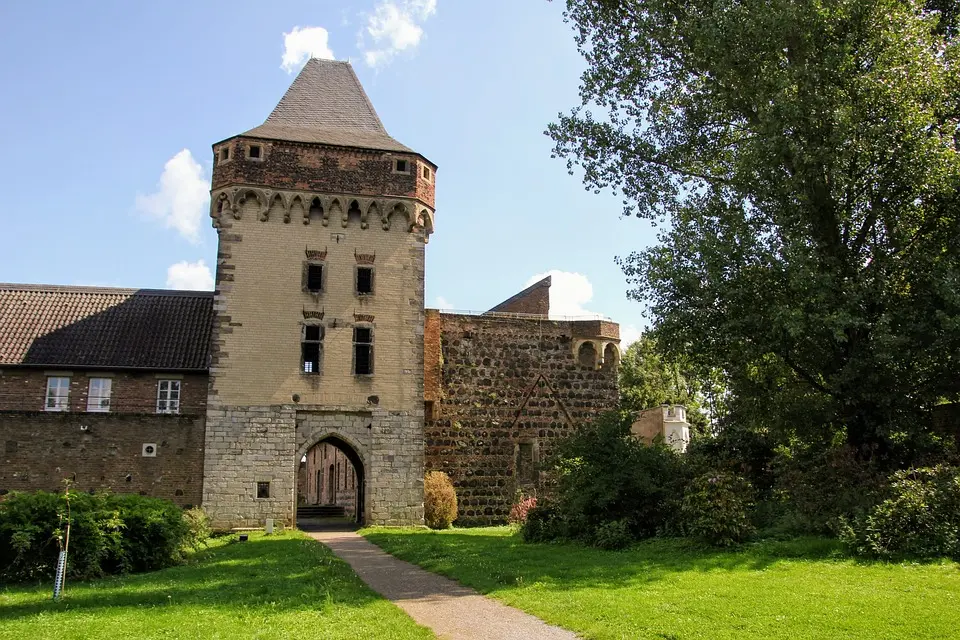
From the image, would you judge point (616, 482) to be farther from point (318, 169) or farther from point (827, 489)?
point (318, 169)

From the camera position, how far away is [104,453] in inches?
955

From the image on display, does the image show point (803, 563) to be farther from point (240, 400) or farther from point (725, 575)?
point (240, 400)

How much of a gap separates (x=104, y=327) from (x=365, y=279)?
27.7 feet

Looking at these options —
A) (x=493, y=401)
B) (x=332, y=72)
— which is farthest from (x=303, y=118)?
(x=493, y=401)

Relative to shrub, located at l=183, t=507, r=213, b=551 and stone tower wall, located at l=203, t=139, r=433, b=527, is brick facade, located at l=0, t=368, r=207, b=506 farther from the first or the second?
shrub, located at l=183, t=507, r=213, b=551

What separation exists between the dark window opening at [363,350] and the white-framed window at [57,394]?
853 cm

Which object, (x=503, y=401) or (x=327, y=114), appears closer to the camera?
(x=327, y=114)

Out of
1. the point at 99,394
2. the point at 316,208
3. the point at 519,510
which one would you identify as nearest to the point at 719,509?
the point at 519,510

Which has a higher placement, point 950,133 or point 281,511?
point 950,133

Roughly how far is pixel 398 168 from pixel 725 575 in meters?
19.0

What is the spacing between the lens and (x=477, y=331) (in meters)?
29.3

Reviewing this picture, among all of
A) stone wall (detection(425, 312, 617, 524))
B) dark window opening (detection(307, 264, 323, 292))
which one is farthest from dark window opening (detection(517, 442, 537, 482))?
dark window opening (detection(307, 264, 323, 292))

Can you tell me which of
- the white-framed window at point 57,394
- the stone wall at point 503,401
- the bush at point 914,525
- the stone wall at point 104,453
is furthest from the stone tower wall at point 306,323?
the bush at point 914,525

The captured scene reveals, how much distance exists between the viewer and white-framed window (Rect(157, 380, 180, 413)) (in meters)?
25.3
